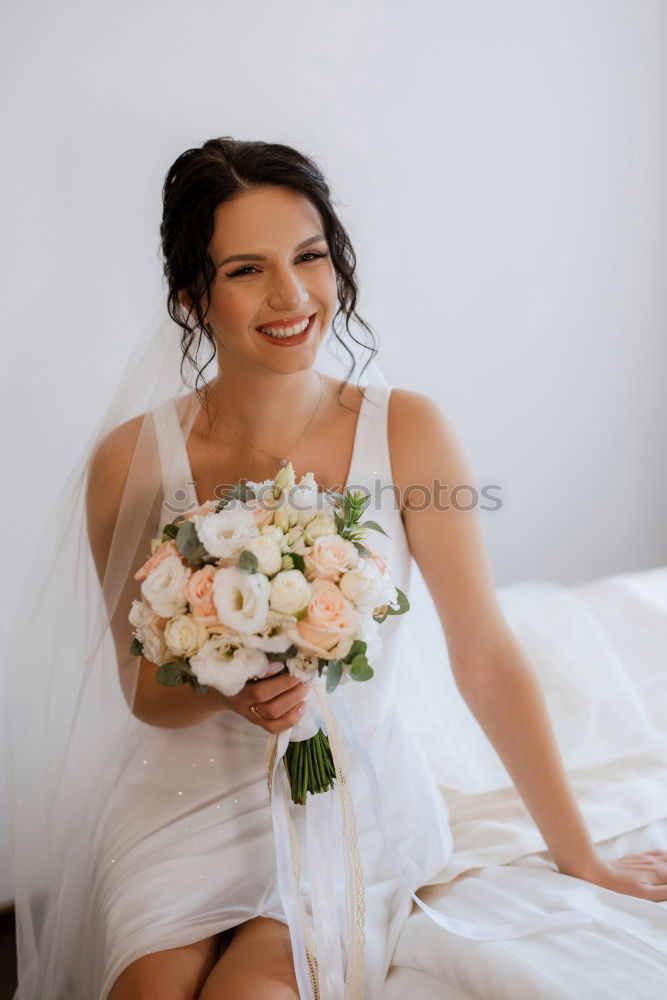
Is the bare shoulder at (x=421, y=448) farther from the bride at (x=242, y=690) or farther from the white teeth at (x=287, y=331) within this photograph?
the white teeth at (x=287, y=331)

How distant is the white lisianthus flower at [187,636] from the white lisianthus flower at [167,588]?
34 mm

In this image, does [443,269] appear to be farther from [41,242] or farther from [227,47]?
[41,242]

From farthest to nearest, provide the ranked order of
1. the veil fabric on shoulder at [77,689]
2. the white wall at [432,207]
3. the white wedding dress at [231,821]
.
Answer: the white wall at [432,207]
the veil fabric on shoulder at [77,689]
the white wedding dress at [231,821]

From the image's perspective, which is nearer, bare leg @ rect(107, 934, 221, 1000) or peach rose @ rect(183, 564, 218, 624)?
peach rose @ rect(183, 564, 218, 624)

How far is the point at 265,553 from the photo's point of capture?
1.27 m

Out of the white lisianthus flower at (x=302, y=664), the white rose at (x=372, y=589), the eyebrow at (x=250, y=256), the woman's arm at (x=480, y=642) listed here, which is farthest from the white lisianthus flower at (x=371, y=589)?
the eyebrow at (x=250, y=256)

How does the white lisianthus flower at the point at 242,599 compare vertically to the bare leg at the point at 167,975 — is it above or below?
above

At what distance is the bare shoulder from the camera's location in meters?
1.79

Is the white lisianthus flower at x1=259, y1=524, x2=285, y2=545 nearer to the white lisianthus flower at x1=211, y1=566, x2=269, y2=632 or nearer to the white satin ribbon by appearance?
the white lisianthus flower at x1=211, y1=566, x2=269, y2=632

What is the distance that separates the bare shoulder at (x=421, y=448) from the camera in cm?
179

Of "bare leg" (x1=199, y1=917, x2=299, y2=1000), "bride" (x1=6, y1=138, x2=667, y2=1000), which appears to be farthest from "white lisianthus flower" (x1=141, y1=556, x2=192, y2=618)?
"bare leg" (x1=199, y1=917, x2=299, y2=1000)

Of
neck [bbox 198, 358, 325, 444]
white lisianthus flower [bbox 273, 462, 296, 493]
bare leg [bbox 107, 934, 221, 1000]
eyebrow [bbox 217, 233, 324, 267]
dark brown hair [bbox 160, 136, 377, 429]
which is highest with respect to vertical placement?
dark brown hair [bbox 160, 136, 377, 429]

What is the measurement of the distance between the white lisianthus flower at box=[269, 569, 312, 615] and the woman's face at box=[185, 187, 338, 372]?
56cm

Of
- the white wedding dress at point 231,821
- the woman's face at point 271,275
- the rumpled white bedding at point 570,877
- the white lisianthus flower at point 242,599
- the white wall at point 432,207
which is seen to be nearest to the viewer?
the white lisianthus flower at point 242,599
